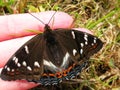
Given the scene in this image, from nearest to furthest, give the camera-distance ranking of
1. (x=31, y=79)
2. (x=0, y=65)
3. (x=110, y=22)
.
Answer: (x=31, y=79) < (x=0, y=65) < (x=110, y=22)

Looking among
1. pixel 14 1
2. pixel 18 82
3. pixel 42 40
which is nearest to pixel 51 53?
pixel 42 40

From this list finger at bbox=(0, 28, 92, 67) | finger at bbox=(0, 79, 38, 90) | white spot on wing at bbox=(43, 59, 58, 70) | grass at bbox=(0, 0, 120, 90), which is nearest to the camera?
white spot on wing at bbox=(43, 59, 58, 70)

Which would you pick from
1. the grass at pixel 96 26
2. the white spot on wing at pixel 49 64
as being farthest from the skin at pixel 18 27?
the white spot on wing at pixel 49 64

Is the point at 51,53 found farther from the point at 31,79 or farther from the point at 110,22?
the point at 110,22

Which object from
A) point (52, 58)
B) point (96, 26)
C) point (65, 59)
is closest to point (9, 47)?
point (52, 58)

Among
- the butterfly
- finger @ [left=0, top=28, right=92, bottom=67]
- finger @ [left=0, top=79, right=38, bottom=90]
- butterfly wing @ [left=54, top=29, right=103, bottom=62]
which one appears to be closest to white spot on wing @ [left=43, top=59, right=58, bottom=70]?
the butterfly

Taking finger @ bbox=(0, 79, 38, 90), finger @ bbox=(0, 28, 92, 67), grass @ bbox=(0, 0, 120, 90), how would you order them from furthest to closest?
grass @ bbox=(0, 0, 120, 90) → finger @ bbox=(0, 28, 92, 67) → finger @ bbox=(0, 79, 38, 90)

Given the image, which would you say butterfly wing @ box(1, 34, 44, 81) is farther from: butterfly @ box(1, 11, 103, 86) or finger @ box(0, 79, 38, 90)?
finger @ box(0, 79, 38, 90)

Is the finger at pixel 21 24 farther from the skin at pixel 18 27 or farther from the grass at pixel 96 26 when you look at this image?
the grass at pixel 96 26
